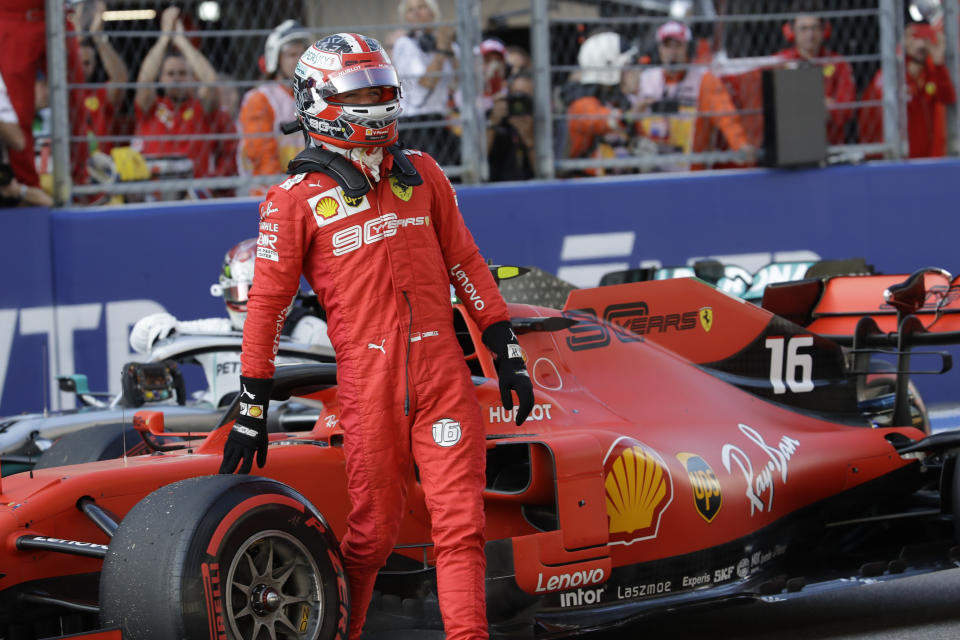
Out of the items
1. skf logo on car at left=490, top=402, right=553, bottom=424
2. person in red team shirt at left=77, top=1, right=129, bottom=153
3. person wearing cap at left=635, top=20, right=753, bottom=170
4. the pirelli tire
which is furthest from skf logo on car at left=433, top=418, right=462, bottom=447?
person wearing cap at left=635, top=20, right=753, bottom=170

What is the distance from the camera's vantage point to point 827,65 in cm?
976

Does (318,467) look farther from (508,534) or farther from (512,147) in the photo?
(512,147)

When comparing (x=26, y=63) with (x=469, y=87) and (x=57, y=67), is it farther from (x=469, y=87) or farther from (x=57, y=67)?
(x=469, y=87)

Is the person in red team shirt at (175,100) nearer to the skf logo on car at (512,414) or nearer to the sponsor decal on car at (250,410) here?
the skf logo on car at (512,414)

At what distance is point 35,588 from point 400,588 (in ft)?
3.97

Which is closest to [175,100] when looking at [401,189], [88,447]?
[88,447]

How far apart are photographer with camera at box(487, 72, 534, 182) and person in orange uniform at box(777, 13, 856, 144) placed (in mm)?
1985

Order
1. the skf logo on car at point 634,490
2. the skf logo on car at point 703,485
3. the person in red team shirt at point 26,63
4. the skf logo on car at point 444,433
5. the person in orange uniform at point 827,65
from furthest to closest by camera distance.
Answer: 1. the person in orange uniform at point 827,65
2. the person in red team shirt at point 26,63
3. the skf logo on car at point 703,485
4. the skf logo on car at point 634,490
5. the skf logo on car at point 444,433

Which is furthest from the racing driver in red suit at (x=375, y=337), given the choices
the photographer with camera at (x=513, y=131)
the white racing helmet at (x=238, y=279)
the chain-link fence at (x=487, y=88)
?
the photographer with camera at (x=513, y=131)

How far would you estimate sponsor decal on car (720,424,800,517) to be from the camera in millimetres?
5031

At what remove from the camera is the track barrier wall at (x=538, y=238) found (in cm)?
832

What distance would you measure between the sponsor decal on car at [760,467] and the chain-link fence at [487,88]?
14.0 feet

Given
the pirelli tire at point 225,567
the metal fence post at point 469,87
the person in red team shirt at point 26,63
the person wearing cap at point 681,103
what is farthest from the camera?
the person wearing cap at point 681,103

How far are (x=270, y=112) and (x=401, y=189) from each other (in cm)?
495
